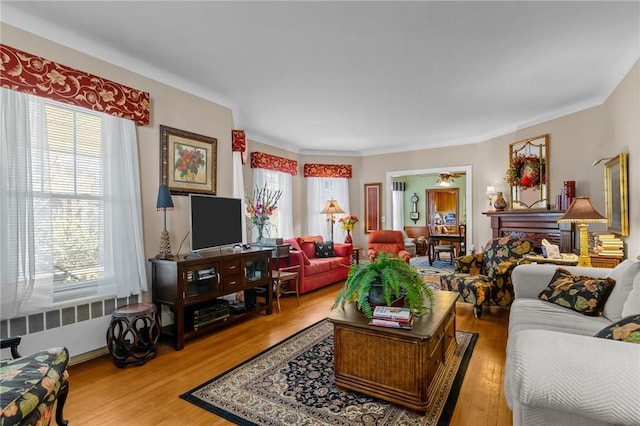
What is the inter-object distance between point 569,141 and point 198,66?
4.85m

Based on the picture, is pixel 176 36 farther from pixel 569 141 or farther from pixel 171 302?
pixel 569 141

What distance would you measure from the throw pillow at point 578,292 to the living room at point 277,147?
3.40 feet

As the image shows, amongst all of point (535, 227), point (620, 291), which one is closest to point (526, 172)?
point (535, 227)

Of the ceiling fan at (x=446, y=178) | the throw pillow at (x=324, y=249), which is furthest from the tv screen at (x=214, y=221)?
the ceiling fan at (x=446, y=178)

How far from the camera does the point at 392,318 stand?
2059mm

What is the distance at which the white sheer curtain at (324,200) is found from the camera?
23.1 ft

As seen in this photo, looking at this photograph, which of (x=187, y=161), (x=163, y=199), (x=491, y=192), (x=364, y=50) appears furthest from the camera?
(x=491, y=192)

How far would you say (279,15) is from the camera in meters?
2.36

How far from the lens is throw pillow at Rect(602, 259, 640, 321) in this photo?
7.21 feet

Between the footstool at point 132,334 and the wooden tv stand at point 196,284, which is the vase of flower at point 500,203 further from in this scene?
the footstool at point 132,334

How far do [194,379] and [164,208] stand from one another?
1542 mm

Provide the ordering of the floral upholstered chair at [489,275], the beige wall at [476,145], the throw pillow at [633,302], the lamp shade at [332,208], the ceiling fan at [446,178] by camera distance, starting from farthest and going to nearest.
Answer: the ceiling fan at [446,178] → the lamp shade at [332,208] → the floral upholstered chair at [489,275] → the beige wall at [476,145] → the throw pillow at [633,302]

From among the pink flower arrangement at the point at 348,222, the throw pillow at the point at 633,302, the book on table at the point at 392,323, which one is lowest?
the book on table at the point at 392,323

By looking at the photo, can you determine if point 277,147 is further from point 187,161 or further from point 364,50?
point 364,50
